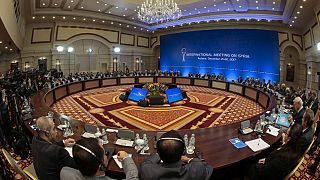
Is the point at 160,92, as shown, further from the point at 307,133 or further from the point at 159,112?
the point at 307,133

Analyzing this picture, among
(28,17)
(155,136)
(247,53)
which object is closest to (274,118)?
(155,136)

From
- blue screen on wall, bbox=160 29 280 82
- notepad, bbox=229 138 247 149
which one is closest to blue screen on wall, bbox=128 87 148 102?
notepad, bbox=229 138 247 149

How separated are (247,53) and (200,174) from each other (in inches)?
642

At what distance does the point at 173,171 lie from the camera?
4.47 feet

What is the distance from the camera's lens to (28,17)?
45.4ft

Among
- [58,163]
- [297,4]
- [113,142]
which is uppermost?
[297,4]

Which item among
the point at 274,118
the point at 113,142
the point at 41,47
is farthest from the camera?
the point at 41,47

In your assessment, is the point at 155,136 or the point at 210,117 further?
the point at 210,117

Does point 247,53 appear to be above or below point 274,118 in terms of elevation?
above

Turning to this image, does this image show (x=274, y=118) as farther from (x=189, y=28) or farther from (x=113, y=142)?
(x=189, y=28)

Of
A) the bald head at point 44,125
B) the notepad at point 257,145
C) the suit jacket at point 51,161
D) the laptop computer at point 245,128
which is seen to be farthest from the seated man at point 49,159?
the laptop computer at point 245,128

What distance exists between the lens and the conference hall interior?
1962 millimetres

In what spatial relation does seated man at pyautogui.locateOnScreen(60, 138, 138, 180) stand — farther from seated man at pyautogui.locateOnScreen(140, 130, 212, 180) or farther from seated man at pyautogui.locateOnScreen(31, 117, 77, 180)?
seated man at pyautogui.locateOnScreen(31, 117, 77, 180)

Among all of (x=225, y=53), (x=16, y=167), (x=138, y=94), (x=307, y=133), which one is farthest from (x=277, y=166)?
(x=225, y=53)
